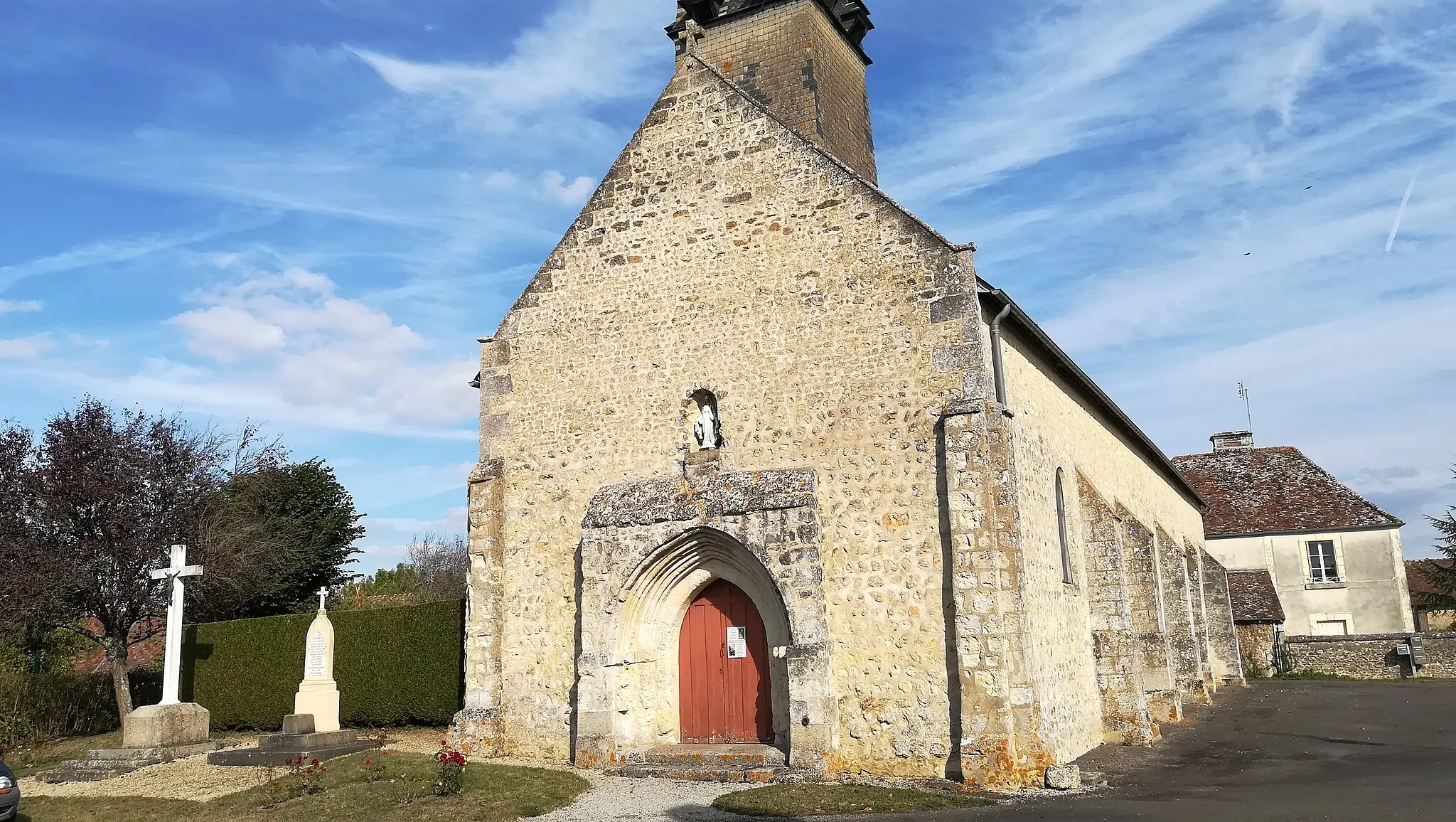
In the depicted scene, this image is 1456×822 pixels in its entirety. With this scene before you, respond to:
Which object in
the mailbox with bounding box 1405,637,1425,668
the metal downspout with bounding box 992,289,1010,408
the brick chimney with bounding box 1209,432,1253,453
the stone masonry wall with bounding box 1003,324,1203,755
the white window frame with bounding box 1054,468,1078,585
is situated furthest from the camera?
the brick chimney with bounding box 1209,432,1253,453

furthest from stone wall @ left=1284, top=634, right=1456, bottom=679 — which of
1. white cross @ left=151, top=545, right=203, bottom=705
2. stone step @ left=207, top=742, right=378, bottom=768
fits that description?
white cross @ left=151, top=545, right=203, bottom=705

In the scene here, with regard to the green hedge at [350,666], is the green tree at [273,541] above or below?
above

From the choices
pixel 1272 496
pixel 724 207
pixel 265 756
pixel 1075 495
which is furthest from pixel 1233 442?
pixel 265 756

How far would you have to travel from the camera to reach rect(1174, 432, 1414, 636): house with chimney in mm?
29609

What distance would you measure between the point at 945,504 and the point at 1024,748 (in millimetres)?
2576

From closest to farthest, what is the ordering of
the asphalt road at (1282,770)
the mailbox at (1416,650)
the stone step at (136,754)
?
1. the asphalt road at (1282,770)
2. the stone step at (136,754)
3. the mailbox at (1416,650)

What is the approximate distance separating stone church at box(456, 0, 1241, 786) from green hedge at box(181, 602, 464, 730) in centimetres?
343

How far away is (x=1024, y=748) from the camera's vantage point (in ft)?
32.8

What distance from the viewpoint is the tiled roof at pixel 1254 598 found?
88.8 ft

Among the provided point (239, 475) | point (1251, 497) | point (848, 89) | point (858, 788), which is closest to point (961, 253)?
point (858, 788)

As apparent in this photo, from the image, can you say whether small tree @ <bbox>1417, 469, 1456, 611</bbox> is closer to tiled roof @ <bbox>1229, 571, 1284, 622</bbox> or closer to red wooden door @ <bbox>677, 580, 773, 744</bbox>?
tiled roof @ <bbox>1229, 571, 1284, 622</bbox>

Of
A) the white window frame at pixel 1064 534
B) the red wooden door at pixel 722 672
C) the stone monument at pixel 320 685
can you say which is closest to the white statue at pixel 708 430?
the red wooden door at pixel 722 672

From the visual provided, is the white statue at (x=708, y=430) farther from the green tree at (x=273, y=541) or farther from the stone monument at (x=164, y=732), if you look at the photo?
the green tree at (x=273, y=541)

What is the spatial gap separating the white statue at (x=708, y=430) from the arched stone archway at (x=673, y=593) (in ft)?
1.97
